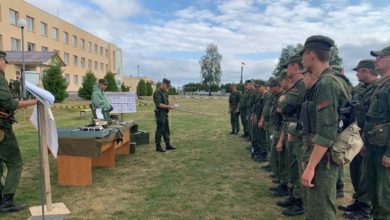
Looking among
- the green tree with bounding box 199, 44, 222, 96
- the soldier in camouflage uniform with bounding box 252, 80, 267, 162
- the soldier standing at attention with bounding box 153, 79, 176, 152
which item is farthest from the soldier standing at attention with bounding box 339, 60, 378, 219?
the green tree with bounding box 199, 44, 222, 96

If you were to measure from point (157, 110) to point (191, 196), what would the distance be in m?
3.83

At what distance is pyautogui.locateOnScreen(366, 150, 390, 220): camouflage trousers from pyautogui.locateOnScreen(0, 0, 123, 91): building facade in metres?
21.4

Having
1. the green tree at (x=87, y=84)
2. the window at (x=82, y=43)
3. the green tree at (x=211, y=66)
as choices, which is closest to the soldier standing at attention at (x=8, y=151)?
the green tree at (x=87, y=84)

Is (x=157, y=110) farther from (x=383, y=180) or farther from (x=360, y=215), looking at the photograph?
(x=383, y=180)

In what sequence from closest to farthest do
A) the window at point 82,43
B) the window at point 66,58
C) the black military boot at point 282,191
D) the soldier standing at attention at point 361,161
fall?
the soldier standing at attention at point 361,161, the black military boot at point 282,191, the window at point 66,58, the window at point 82,43

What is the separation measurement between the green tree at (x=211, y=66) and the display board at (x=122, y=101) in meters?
66.9

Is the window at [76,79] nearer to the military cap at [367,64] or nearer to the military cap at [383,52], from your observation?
the military cap at [367,64]

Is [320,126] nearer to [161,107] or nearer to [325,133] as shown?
[325,133]

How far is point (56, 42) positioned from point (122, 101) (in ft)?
132

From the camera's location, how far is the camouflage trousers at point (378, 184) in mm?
3312

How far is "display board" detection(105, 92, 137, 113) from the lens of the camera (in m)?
9.75

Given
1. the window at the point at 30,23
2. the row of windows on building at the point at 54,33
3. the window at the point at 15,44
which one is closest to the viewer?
the window at the point at 15,44

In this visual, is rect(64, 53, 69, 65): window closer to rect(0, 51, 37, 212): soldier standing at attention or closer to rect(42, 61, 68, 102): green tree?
rect(42, 61, 68, 102): green tree

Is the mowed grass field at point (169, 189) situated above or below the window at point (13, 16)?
below
